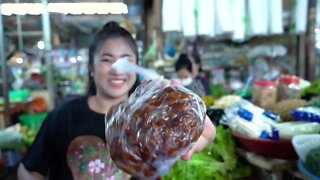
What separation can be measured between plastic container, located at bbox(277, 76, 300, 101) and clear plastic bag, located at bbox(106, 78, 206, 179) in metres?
1.48

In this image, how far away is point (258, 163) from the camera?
1.30 meters

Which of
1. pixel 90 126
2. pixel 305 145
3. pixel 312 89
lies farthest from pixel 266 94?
pixel 90 126

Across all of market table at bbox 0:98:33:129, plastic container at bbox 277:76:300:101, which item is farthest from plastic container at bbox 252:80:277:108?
market table at bbox 0:98:33:129

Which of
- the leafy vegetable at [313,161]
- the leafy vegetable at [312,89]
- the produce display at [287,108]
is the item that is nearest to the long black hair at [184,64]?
the leafy vegetable at [312,89]

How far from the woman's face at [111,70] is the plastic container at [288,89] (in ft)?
3.71

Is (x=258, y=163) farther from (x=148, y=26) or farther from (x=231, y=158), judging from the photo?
(x=148, y=26)

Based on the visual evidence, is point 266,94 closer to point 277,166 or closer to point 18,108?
point 277,166

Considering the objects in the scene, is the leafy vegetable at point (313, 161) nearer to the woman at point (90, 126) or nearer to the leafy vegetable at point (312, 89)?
the woman at point (90, 126)

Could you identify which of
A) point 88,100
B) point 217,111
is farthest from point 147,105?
point 217,111

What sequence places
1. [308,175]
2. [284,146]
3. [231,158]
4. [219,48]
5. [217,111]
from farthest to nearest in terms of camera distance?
[219,48]
[217,111]
[231,158]
[284,146]
[308,175]

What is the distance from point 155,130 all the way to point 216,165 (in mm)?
936

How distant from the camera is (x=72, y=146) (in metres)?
1.17

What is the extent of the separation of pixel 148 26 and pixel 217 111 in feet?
10.5

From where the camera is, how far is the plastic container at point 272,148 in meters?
1.22
